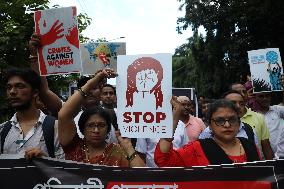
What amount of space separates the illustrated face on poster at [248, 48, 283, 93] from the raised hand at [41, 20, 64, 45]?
8.58ft

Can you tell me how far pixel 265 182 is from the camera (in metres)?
3.38

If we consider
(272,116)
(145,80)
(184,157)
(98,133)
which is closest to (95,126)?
(98,133)

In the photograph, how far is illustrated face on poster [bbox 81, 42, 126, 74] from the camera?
6.43 m

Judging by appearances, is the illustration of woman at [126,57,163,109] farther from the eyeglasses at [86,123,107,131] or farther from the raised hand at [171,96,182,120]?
the eyeglasses at [86,123,107,131]

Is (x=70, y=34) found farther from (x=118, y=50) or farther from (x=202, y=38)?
(x=202, y=38)

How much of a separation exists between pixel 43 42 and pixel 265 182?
237 cm

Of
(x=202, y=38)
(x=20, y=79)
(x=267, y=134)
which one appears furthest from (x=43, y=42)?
(x=202, y=38)

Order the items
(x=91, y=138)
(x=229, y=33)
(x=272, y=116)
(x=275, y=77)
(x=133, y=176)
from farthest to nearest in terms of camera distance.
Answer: (x=229, y=33), (x=275, y=77), (x=272, y=116), (x=91, y=138), (x=133, y=176)

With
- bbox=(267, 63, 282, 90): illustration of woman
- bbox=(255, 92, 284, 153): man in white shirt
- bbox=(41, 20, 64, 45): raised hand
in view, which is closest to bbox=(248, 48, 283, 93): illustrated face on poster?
bbox=(267, 63, 282, 90): illustration of woman

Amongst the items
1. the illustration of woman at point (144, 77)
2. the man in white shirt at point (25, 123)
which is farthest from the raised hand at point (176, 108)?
the man in white shirt at point (25, 123)

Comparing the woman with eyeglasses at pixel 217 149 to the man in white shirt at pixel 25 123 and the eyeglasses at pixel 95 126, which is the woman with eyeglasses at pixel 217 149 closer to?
the eyeglasses at pixel 95 126

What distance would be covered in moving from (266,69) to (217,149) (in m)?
2.98

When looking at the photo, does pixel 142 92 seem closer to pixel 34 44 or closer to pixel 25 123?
pixel 25 123

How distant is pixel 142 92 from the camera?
3.86m
